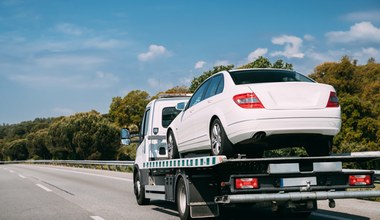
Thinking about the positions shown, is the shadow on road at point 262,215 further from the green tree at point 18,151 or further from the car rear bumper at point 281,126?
the green tree at point 18,151

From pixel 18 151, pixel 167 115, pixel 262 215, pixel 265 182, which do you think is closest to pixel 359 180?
pixel 265 182

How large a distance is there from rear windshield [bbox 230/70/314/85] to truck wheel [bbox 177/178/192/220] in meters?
1.86

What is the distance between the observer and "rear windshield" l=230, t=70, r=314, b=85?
7.54 meters

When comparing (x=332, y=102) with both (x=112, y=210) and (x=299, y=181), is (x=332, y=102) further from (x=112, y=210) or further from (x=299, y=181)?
(x=112, y=210)

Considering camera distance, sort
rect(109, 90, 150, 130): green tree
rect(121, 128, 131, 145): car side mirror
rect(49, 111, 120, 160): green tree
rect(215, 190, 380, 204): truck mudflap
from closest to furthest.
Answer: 1. rect(215, 190, 380, 204): truck mudflap
2. rect(121, 128, 131, 145): car side mirror
3. rect(49, 111, 120, 160): green tree
4. rect(109, 90, 150, 130): green tree

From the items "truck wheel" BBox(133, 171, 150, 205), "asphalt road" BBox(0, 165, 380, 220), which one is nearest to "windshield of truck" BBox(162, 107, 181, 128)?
"truck wheel" BBox(133, 171, 150, 205)

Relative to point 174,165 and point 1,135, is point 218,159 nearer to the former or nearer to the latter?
point 174,165

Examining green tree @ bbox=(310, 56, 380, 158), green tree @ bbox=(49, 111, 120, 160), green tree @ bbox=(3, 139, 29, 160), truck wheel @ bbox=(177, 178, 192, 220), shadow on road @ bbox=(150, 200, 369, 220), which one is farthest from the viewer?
green tree @ bbox=(3, 139, 29, 160)

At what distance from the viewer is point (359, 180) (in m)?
7.16

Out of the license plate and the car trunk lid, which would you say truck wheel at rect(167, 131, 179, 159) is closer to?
the car trunk lid

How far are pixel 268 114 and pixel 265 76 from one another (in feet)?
3.67

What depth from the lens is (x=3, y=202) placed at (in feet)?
40.3

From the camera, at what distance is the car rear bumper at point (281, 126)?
21.9 ft

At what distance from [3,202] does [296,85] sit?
331 inches
